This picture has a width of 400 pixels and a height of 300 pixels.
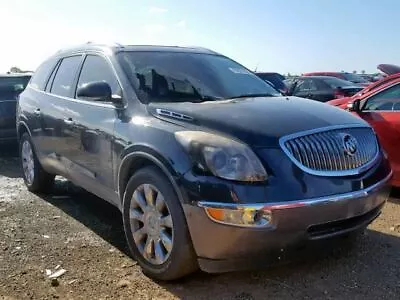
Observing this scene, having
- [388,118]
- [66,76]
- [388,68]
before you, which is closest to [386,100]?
[388,118]

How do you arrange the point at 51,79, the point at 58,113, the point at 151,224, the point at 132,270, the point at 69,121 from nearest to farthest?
the point at 151,224, the point at 132,270, the point at 69,121, the point at 58,113, the point at 51,79

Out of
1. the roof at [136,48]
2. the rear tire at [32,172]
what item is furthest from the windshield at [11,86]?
the roof at [136,48]

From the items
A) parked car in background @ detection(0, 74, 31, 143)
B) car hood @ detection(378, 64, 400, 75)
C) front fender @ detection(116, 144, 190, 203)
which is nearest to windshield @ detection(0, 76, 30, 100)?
parked car in background @ detection(0, 74, 31, 143)

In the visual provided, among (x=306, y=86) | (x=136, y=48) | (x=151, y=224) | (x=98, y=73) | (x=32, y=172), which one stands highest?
(x=136, y=48)

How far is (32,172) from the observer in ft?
20.6

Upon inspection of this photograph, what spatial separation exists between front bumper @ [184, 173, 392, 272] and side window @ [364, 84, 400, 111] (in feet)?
9.23

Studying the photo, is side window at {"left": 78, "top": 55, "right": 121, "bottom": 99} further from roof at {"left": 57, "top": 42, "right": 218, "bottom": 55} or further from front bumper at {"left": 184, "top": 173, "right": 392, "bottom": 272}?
front bumper at {"left": 184, "top": 173, "right": 392, "bottom": 272}

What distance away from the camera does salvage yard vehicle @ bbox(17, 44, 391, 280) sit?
313 cm

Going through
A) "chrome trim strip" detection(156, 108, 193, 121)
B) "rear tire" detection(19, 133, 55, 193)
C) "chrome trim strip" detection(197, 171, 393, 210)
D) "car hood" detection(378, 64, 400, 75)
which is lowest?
"rear tire" detection(19, 133, 55, 193)

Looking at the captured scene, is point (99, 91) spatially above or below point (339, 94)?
above

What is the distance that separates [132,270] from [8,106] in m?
6.07

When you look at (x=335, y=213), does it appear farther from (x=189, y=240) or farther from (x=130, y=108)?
(x=130, y=108)

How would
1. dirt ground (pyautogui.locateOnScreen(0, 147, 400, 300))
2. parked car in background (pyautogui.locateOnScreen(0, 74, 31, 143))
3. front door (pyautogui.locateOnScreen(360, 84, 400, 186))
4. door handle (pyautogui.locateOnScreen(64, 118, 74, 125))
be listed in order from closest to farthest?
dirt ground (pyautogui.locateOnScreen(0, 147, 400, 300)) → door handle (pyautogui.locateOnScreen(64, 118, 74, 125)) → front door (pyautogui.locateOnScreen(360, 84, 400, 186)) → parked car in background (pyautogui.locateOnScreen(0, 74, 31, 143))

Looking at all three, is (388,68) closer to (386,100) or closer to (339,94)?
(386,100)
